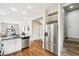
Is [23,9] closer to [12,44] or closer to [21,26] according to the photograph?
[21,26]

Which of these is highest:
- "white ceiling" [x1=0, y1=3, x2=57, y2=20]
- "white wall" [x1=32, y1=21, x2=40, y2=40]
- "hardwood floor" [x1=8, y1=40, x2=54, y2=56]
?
"white ceiling" [x1=0, y1=3, x2=57, y2=20]

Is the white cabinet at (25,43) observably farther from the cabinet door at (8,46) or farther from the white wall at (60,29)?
the white wall at (60,29)

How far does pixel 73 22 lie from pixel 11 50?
1.32m

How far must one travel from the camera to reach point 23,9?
1486 millimetres

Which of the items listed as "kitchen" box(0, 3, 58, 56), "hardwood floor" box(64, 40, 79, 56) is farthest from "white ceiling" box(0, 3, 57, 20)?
"hardwood floor" box(64, 40, 79, 56)

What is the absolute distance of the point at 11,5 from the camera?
144cm

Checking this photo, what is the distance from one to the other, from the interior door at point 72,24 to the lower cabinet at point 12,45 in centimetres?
103

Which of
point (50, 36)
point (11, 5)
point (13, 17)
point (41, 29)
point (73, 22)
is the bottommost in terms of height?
point (50, 36)

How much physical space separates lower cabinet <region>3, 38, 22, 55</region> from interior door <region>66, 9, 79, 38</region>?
103 cm

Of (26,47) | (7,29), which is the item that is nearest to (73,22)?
(26,47)

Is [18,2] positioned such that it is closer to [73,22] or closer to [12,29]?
[12,29]

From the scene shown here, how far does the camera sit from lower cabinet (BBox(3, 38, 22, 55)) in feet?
4.81

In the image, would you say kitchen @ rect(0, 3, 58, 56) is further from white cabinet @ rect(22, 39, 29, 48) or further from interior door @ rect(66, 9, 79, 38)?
interior door @ rect(66, 9, 79, 38)

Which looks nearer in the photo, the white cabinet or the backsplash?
the backsplash
